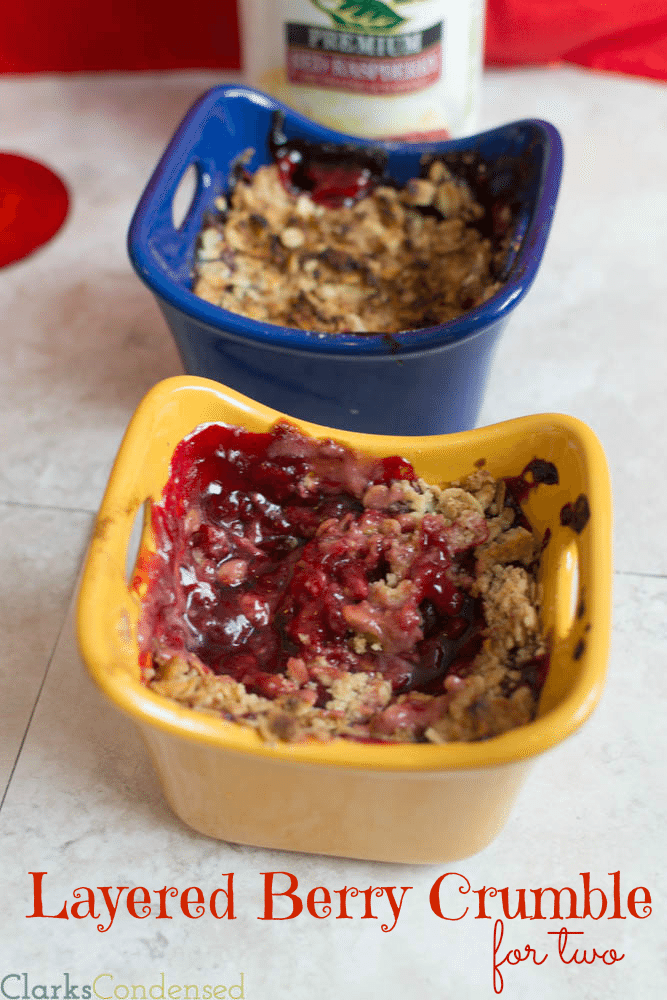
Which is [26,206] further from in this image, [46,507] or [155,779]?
[155,779]

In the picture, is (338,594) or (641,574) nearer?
(338,594)

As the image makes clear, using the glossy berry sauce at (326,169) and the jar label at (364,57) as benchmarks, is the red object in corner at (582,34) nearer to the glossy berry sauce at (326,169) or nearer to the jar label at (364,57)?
the jar label at (364,57)

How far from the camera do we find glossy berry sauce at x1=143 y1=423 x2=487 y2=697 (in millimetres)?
755

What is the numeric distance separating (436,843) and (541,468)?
0.96 feet

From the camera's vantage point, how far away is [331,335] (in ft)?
2.99

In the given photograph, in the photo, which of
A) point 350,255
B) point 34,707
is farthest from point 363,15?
point 34,707

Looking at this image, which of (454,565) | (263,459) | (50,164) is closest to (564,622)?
(454,565)

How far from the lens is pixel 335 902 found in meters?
0.81

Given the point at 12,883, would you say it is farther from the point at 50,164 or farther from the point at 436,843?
the point at 50,164

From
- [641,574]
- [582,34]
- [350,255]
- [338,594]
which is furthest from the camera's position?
[582,34]

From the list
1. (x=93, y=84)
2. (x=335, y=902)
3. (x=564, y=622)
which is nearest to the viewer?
(x=564, y=622)

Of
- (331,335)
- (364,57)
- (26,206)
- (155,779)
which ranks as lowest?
(155,779)

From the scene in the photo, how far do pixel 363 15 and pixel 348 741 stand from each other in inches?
36.2

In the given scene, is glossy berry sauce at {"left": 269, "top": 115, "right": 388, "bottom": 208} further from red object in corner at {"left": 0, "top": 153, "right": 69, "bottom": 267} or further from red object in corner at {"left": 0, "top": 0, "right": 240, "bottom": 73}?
red object in corner at {"left": 0, "top": 0, "right": 240, "bottom": 73}
